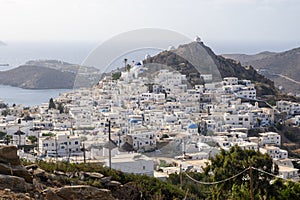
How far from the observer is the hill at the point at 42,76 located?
3108cm

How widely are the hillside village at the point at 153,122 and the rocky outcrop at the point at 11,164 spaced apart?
495 cm

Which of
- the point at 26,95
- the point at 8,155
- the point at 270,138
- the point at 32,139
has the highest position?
the point at 26,95

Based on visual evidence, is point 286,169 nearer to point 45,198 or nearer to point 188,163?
point 188,163

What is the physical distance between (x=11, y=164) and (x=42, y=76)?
29.9 m

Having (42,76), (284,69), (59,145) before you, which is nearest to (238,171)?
(59,145)

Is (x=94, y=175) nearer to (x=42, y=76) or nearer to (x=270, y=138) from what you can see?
(x=270, y=138)

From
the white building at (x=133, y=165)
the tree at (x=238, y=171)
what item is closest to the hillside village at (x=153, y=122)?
the white building at (x=133, y=165)

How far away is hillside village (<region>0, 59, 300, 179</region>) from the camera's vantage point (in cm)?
1054

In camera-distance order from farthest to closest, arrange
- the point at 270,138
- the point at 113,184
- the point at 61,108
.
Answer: the point at 61,108 → the point at 270,138 → the point at 113,184

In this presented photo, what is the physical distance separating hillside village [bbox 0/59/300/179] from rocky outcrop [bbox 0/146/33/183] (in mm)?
4952

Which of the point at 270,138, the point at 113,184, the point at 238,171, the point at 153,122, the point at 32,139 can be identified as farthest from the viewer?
the point at 153,122

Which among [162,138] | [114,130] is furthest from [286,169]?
[114,130]

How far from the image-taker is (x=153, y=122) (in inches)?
538

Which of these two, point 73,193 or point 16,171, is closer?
point 73,193
